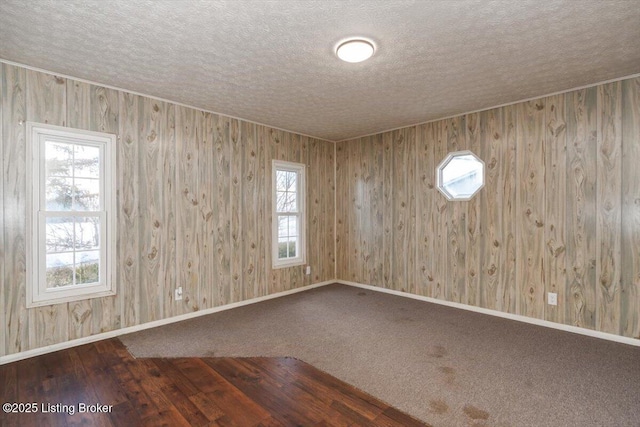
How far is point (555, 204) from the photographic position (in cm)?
345


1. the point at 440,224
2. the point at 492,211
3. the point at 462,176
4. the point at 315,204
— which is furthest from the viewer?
the point at 315,204

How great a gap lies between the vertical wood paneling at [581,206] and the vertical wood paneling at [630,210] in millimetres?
221

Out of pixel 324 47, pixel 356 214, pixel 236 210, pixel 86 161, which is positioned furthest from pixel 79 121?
pixel 356 214

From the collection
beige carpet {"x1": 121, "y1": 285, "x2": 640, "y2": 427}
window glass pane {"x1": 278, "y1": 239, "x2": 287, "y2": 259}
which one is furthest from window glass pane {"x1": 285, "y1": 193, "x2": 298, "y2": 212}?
beige carpet {"x1": 121, "y1": 285, "x2": 640, "y2": 427}

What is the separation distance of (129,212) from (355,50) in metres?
2.79

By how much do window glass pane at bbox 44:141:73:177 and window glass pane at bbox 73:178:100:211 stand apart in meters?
0.13

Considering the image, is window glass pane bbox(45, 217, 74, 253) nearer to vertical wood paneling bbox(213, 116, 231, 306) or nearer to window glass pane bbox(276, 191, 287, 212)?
vertical wood paneling bbox(213, 116, 231, 306)

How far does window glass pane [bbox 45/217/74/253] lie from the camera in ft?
9.53

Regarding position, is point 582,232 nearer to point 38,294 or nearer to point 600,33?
point 600,33

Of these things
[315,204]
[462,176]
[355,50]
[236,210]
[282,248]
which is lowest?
[282,248]

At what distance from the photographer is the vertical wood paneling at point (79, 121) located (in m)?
2.99

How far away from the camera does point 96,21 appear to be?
84.0 inches

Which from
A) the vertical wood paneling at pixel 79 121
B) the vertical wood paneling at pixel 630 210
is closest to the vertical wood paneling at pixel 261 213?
the vertical wood paneling at pixel 79 121

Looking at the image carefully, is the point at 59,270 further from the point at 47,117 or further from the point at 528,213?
the point at 528,213
